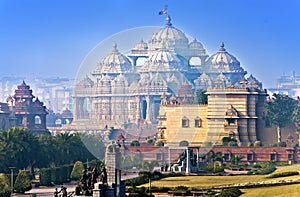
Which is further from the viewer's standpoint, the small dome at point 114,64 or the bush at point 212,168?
the small dome at point 114,64

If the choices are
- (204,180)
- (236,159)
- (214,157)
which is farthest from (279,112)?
(204,180)

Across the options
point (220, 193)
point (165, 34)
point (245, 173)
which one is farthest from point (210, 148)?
point (165, 34)

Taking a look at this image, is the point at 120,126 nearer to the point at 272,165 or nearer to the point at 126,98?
the point at 126,98

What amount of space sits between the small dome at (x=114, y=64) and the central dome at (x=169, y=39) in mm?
4586

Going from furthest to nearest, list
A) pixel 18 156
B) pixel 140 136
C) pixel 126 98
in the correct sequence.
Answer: pixel 126 98, pixel 140 136, pixel 18 156

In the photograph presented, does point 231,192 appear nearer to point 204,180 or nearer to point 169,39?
point 204,180

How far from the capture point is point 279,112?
114750 millimetres

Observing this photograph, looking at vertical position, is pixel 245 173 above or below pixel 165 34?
below

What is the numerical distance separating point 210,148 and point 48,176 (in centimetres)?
3212

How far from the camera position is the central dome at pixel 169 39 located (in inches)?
7116

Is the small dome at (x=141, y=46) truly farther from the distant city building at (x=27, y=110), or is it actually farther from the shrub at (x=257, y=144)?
the shrub at (x=257, y=144)

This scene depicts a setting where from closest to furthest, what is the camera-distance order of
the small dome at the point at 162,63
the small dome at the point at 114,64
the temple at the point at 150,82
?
the temple at the point at 150,82 → the small dome at the point at 162,63 → the small dome at the point at 114,64

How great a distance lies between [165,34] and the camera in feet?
607

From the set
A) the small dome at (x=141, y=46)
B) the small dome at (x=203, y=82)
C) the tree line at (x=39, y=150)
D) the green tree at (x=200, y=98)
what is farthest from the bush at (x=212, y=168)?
the small dome at (x=141, y=46)
